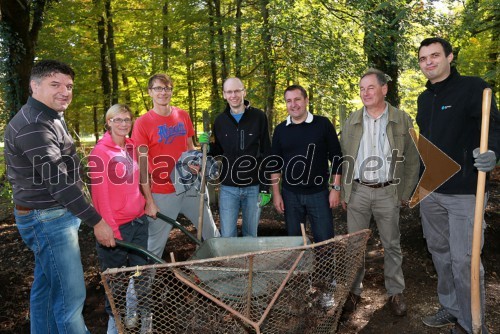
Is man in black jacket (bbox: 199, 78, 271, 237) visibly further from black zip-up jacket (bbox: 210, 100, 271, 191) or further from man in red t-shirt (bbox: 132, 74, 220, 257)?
man in red t-shirt (bbox: 132, 74, 220, 257)

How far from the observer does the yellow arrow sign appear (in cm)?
299

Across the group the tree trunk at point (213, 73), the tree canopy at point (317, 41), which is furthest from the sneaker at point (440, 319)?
the tree trunk at point (213, 73)

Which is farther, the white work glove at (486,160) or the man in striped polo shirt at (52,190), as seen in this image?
the white work glove at (486,160)

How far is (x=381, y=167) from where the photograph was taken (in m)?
3.42

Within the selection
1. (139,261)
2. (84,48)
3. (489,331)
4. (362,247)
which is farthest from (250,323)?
(84,48)

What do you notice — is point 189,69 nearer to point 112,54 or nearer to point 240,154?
point 112,54

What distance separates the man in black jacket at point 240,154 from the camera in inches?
152

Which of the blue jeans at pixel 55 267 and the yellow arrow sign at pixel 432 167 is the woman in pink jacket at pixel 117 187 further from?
the yellow arrow sign at pixel 432 167

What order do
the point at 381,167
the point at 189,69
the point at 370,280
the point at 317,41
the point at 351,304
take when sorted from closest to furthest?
the point at 381,167, the point at 351,304, the point at 370,280, the point at 317,41, the point at 189,69

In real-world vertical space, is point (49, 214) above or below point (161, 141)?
below

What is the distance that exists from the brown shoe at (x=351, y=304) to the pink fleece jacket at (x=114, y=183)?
2.22 m

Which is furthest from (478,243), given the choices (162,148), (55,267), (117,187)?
(55,267)

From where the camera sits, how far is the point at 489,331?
330cm

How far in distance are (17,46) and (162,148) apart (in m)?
5.72
